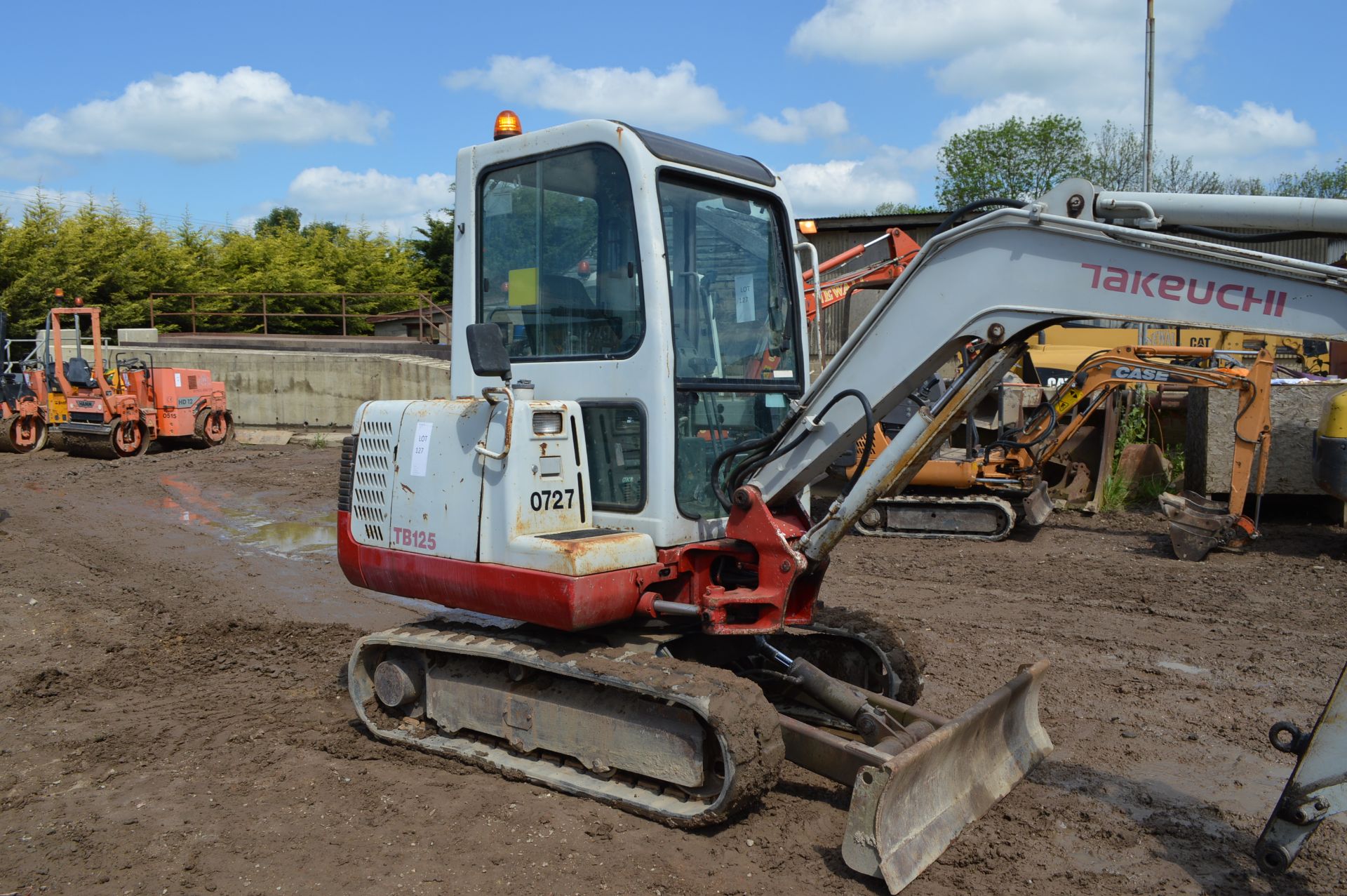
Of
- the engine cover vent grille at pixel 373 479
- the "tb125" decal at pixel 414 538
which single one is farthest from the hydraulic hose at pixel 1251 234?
the engine cover vent grille at pixel 373 479

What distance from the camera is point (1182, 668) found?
6504mm

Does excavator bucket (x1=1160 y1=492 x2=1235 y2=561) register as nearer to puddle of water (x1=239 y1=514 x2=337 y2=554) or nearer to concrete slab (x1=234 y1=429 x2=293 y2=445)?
puddle of water (x1=239 y1=514 x2=337 y2=554)

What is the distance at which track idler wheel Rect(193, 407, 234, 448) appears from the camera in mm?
19219

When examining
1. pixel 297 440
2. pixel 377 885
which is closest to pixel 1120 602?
pixel 377 885

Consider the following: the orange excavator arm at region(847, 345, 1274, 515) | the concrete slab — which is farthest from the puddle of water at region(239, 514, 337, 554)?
the concrete slab

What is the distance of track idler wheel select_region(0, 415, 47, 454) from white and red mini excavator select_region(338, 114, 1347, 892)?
1695cm

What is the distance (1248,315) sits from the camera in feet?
11.1

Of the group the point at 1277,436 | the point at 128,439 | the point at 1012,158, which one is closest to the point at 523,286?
the point at 1277,436

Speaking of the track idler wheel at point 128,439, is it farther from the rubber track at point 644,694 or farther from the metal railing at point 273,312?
the rubber track at point 644,694

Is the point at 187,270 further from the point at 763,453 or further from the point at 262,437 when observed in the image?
the point at 763,453

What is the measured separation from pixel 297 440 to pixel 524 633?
16.9 m

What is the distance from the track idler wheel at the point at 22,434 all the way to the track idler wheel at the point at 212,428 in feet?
9.38

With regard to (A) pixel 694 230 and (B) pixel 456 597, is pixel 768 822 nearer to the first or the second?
(B) pixel 456 597

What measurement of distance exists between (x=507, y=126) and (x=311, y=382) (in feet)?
57.9
